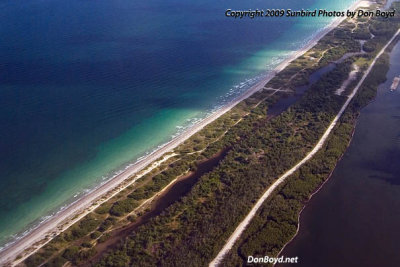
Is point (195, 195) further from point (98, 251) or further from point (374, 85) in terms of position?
point (374, 85)

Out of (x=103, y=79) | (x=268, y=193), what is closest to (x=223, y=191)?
(x=268, y=193)

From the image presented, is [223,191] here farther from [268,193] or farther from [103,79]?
[103,79]

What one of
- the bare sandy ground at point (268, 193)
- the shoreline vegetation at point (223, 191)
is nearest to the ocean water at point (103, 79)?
the shoreline vegetation at point (223, 191)

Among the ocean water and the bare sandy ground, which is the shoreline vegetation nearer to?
the bare sandy ground

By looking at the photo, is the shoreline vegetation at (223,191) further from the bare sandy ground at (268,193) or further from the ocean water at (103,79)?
the ocean water at (103,79)

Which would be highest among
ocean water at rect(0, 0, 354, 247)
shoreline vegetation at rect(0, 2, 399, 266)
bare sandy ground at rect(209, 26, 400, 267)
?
ocean water at rect(0, 0, 354, 247)

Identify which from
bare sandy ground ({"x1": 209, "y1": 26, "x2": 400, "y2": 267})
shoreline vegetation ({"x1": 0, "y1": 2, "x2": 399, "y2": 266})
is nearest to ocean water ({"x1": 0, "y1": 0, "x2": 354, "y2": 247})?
shoreline vegetation ({"x1": 0, "y1": 2, "x2": 399, "y2": 266})
